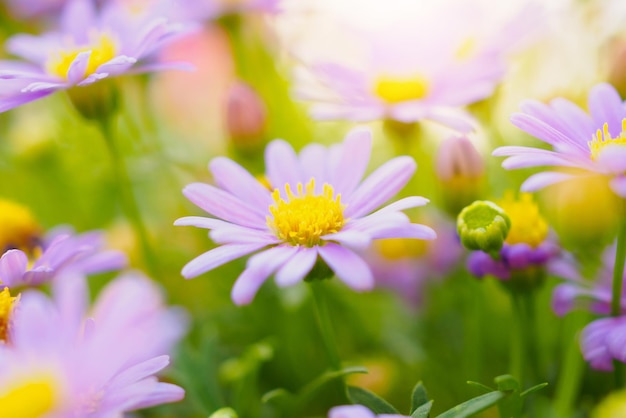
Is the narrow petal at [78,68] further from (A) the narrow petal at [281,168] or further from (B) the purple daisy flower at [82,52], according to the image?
(A) the narrow petal at [281,168]

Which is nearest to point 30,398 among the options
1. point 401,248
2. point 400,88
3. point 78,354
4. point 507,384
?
point 78,354

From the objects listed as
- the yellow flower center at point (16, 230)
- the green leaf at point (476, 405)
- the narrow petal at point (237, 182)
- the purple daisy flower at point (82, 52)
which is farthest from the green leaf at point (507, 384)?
the yellow flower center at point (16, 230)

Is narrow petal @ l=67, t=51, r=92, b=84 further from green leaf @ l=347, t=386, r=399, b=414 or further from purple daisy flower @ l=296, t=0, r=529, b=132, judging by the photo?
green leaf @ l=347, t=386, r=399, b=414

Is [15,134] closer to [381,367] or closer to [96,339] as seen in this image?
[381,367]

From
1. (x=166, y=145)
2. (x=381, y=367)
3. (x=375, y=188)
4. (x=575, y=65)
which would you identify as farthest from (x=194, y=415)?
(x=575, y=65)

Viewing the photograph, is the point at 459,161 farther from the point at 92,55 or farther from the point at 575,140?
the point at 92,55

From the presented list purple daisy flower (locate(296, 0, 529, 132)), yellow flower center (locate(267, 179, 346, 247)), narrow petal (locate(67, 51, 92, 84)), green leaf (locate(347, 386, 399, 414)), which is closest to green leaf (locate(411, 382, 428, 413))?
green leaf (locate(347, 386, 399, 414))

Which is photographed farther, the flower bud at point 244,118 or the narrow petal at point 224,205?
the flower bud at point 244,118
